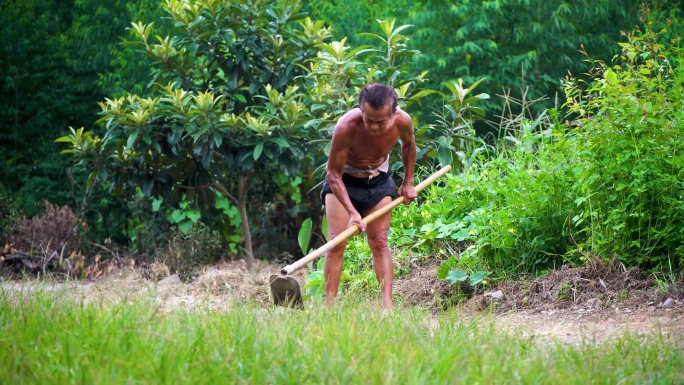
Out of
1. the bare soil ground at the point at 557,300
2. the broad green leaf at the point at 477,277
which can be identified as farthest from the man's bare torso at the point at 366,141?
the broad green leaf at the point at 477,277

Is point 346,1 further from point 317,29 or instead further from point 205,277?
point 205,277

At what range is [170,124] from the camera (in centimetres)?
821

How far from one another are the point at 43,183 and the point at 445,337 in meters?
11.6

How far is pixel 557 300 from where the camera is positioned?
18.7 feet

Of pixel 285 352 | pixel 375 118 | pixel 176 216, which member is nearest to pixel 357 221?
pixel 375 118

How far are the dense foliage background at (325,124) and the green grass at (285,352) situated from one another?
1.65 metres

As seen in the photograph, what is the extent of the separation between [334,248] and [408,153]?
86 cm

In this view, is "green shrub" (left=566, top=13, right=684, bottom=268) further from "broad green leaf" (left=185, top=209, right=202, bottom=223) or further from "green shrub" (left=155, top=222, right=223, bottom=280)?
"broad green leaf" (left=185, top=209, right=202, bottom=223)

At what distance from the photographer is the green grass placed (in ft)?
11.0

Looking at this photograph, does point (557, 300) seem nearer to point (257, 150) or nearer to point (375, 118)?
point (375, 118)

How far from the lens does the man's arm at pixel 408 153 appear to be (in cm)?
567

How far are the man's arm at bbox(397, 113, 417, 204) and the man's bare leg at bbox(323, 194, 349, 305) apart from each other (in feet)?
1.53

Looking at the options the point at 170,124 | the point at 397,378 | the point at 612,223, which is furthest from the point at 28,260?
the point at 397,378

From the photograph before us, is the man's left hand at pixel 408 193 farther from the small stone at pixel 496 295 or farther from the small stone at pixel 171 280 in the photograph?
the small stone at pixel 171 280
